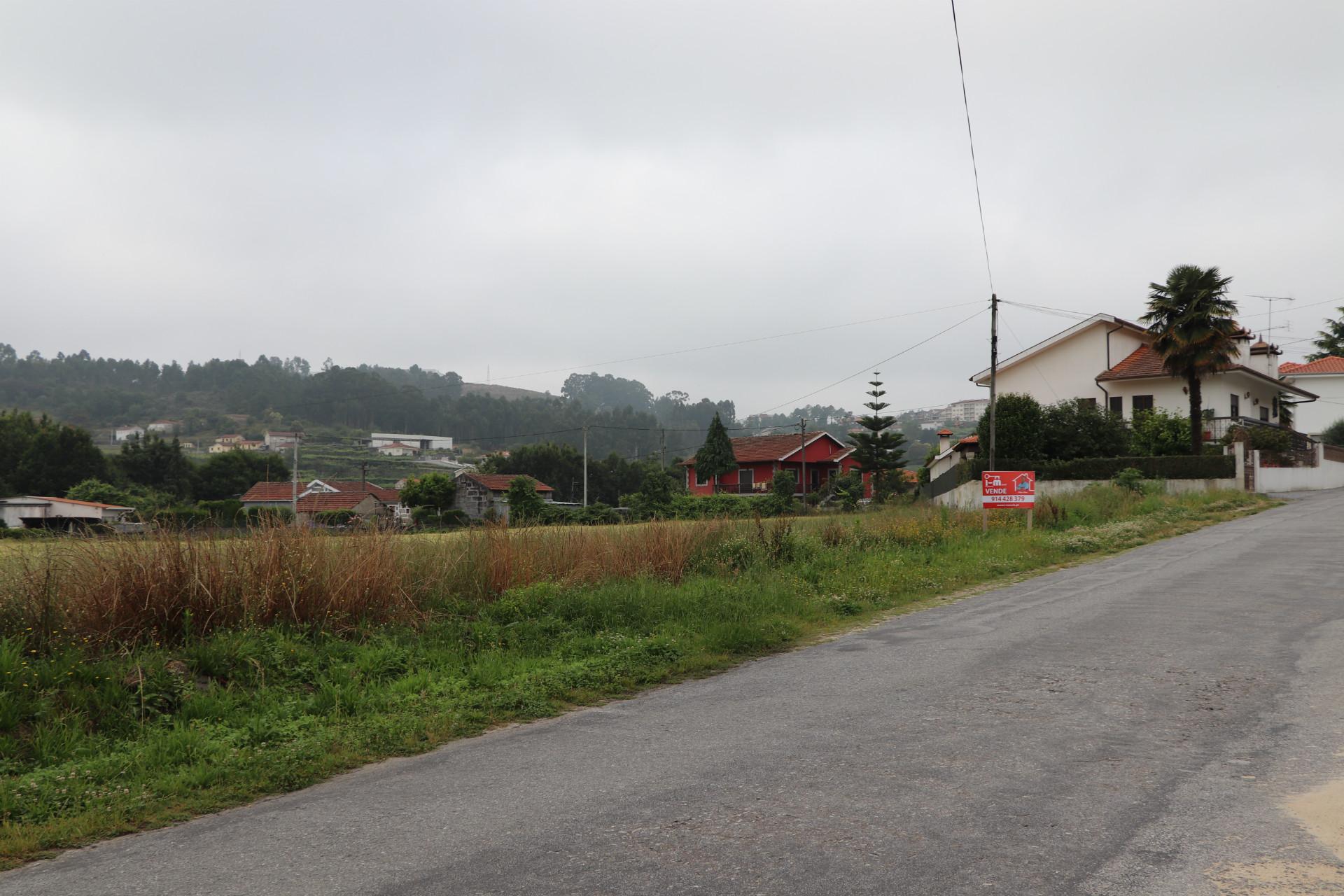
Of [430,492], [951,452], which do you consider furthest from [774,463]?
[430,492]

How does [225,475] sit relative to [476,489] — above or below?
above

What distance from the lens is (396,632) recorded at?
31.1ft

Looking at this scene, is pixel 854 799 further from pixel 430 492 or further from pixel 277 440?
pixel 277 440

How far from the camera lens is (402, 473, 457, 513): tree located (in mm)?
61625

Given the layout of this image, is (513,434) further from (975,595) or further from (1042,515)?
(975,595)

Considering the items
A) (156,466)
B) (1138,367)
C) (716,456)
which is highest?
(1138,367)

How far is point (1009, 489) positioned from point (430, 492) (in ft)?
154

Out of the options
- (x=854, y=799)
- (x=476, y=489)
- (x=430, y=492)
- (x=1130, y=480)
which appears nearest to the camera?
(x=854, y=799)

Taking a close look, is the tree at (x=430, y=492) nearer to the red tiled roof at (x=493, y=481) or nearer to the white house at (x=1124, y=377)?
the red tiled roof at (x=493, y=481)

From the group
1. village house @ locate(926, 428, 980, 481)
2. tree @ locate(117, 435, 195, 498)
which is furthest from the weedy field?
tree @ locate(117, 435, 195, 498)

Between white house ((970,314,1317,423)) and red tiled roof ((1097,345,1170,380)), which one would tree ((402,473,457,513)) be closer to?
white house ((970,314,1317,423))

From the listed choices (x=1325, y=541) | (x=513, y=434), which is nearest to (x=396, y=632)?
(x=1325, y=541)

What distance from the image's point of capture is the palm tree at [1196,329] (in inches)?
1404

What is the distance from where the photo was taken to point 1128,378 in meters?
44.8
